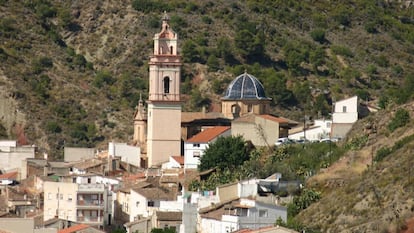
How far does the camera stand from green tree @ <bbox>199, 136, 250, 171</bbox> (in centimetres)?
10075

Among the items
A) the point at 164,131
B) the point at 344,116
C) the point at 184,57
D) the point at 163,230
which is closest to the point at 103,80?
the point at 184,57

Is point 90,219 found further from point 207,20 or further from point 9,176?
point 207,20

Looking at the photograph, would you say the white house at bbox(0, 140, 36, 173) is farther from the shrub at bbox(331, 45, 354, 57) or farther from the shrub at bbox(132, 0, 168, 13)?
the shrub at bbox(331, 45, 354, 57)

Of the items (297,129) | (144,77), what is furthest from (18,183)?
(144,77)

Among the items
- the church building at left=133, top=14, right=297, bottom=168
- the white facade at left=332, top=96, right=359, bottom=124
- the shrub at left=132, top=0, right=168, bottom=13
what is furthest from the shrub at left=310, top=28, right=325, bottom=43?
the white facade at left=332, top=96, right=359, bottom=124

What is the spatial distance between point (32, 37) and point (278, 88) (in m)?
22.4

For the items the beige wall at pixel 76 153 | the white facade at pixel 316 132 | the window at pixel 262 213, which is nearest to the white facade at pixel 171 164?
the white facade at pixel 316 132

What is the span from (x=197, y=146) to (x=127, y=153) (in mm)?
7694

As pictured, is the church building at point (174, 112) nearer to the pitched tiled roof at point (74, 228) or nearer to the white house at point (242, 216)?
the pitched tiled roof at point (74, 228)

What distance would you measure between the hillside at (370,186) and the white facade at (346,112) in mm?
9953

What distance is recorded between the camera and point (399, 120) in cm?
9462

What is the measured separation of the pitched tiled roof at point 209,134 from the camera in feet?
350

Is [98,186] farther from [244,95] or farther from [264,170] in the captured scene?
[244,95]

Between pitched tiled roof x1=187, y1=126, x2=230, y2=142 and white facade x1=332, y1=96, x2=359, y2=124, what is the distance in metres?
5.57
